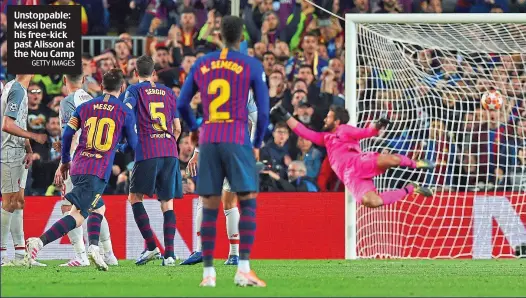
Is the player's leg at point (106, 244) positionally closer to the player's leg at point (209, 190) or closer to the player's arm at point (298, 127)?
the player's arm at point (298, 127)

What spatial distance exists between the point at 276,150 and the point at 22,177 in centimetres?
470

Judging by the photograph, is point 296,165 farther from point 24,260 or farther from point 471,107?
point 24,260

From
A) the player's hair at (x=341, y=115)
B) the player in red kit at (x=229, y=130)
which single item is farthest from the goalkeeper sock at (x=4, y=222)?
the player in red kit at (x=229, y=130)

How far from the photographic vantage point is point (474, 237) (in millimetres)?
15156

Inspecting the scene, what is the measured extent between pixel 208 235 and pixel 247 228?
289 mm

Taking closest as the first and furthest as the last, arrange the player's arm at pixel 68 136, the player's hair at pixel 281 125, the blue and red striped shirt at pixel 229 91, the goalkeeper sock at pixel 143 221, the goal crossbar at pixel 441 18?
1. the blue and red striped shirt at pixel 229 91
2. the player's arm at pixel 68 136
3. the goalkeeper sock at pixel 143 221
4. the goal crossbar at pixel 441 18
5. the player's hair at pixel 281 125

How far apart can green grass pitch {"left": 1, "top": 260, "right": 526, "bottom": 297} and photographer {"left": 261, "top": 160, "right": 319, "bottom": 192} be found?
3.04 meters

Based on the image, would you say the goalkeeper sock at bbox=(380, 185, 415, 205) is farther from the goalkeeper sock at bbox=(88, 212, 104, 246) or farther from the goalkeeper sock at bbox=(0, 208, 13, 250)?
the goalkeeper sock at bbox=(0, 208, 13, 250)

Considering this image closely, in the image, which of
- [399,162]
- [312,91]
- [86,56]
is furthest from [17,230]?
[312,91]

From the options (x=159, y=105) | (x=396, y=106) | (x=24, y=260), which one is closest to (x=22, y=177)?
(x=24, y=260)

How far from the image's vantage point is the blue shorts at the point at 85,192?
1066 cm

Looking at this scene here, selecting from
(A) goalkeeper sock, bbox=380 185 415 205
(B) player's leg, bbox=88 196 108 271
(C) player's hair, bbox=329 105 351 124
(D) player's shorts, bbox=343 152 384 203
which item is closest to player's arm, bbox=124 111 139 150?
(B) player's leg, bbox=88 196 108 271

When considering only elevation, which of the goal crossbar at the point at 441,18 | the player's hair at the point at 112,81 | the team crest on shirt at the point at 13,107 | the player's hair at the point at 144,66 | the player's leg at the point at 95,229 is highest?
the goal crossbar at the point at 441,18

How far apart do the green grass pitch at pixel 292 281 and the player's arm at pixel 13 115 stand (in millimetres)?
1474
